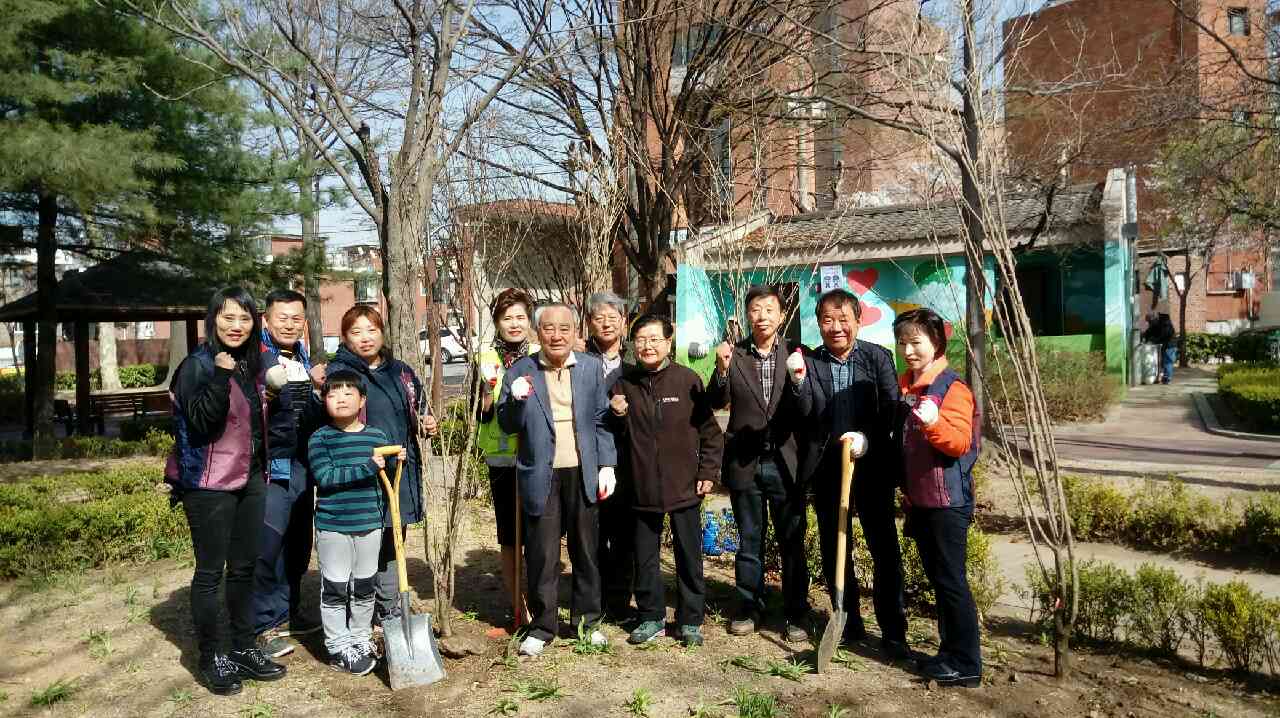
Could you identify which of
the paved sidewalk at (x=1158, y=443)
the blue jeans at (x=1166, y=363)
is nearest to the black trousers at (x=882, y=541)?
the paved sidewalk at (x=1158, y=443)

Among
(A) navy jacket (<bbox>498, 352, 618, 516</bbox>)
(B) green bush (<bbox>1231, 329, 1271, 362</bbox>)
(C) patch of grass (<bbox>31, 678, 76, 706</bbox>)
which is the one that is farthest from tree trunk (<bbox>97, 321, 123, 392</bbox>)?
(B) green bush (<bbox>1231, 329, 1271, 362</bbox>)

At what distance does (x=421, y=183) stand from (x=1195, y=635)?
519 cm

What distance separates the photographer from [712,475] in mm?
4277

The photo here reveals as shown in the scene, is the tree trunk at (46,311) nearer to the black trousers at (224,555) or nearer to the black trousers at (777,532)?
the black trousers at (224,555)

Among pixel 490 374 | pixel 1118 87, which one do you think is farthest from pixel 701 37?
pixel 490 374

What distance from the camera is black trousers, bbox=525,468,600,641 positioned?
4172 mm

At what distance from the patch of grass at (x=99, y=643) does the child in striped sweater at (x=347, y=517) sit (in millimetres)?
1253

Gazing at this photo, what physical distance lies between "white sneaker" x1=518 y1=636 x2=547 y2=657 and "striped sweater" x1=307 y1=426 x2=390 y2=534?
0.86 m

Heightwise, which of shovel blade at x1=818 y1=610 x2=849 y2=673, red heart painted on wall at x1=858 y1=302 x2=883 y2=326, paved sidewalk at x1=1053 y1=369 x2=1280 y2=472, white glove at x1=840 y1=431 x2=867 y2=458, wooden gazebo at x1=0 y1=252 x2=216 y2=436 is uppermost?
wooden gazebo at x1=0 y1=252 x2=216 y2=436

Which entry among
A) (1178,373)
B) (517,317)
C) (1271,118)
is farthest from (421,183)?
(1178,373)

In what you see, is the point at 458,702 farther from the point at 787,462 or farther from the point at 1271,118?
the point at 1271,118

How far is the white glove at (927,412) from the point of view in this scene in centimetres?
347

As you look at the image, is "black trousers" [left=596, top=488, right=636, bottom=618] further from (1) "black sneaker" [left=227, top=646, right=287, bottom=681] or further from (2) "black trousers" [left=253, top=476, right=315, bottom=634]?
(1) "black sneaker" [left=227, top=646, right=287, bottom=681]

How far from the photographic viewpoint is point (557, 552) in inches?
167
